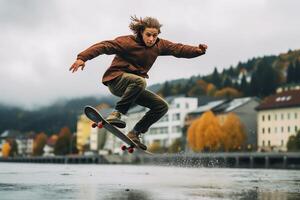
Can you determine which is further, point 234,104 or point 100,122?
point 234,104

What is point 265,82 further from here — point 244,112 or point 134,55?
point 134,55

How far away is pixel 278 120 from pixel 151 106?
433ft

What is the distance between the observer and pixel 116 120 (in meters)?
14.0

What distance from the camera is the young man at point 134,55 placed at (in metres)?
12.9

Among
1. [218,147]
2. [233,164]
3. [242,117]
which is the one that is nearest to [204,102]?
[242,117]

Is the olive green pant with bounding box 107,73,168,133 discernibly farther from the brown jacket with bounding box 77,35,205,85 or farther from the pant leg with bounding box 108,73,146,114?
the brown jacket with bounding box 77,35,205,85

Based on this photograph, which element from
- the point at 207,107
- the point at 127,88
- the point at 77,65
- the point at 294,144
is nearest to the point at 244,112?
the point at 207,107

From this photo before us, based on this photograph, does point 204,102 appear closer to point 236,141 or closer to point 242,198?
point 236,141

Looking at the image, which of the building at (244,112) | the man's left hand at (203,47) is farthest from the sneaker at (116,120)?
the building at (244,112)

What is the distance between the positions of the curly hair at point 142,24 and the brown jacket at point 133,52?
20 centimetres

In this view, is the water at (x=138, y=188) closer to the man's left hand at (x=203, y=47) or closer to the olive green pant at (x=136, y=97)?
the olive green pant at (x=136, y=97)

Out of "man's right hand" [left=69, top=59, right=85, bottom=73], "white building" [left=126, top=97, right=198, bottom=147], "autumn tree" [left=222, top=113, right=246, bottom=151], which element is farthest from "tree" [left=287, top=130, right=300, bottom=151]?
"man's right hand" [left=69, top=59, right=85, bottom=73]

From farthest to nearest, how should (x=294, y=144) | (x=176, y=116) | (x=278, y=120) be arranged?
(x=176, y=116)
(x=278, y=120)
(x=294, y=144)

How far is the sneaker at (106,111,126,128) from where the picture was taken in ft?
45.9
